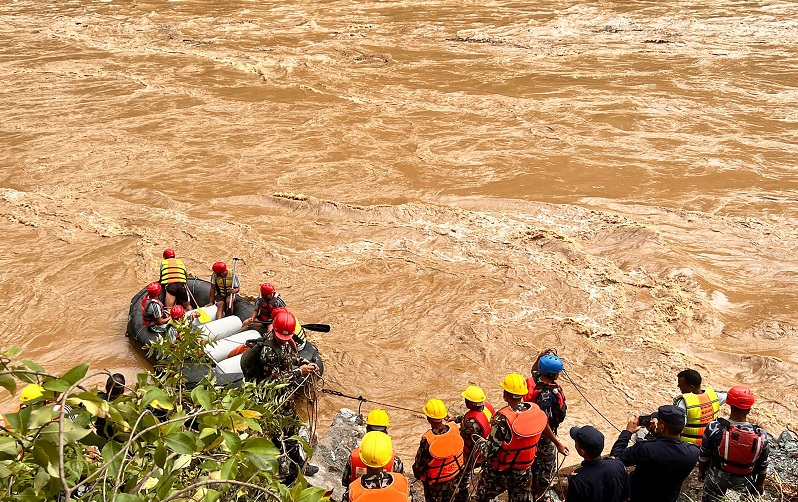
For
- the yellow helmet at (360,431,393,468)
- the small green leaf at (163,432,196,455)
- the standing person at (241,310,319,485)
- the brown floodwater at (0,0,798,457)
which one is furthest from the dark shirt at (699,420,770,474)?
the small green leaf at (163,432,196,455)

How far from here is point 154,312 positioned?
25.7 ft

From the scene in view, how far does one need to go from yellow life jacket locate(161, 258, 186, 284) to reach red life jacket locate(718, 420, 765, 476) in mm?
6429

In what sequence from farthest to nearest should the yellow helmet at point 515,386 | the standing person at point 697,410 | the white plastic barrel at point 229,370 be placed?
the white plastic barrel at point 229,370
the standing person at point 697,410
the yellow helmet at point 515,386

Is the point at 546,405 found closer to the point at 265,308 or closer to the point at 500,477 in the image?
the point at 500,477

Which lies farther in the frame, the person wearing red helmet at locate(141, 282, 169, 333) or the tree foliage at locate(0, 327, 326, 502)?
the person wearing red helmet at locate(141, 282, 169, 333)

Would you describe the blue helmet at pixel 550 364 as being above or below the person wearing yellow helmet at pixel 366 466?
above

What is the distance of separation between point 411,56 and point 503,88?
442 centimetres

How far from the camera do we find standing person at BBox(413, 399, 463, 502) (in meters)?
4.70

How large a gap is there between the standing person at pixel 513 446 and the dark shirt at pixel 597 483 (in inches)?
17.5

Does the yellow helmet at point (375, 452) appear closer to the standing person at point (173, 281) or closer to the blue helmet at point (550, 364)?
the blue helmet at point (550, 364)

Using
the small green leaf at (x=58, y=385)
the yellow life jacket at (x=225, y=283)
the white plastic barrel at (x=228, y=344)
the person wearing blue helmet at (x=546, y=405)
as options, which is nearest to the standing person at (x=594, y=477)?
the person wearing blue helmet at (x=546, y=405)

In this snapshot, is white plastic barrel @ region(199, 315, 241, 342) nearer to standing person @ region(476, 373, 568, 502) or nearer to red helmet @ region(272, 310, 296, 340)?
red helmet @ region(272, 310, 296, 340)

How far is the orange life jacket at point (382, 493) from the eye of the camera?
383cm

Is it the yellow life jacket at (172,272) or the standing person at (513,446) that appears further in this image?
the yellow life jacket at (172,272)
